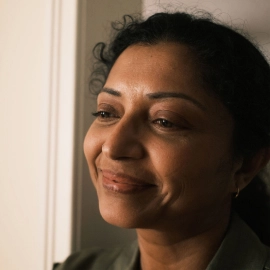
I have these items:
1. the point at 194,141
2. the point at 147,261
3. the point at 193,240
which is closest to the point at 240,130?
the point at 194,141

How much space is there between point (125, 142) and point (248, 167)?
0.32 m

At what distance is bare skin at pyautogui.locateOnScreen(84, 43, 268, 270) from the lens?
2.56ft

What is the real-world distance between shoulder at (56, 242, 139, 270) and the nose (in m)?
0.37

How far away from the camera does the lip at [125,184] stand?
2.58 feet

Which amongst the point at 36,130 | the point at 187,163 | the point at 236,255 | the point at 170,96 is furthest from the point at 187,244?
the point at 36,130

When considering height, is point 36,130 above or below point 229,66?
below

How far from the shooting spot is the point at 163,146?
0.78 m

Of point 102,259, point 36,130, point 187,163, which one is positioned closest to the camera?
point 187,163

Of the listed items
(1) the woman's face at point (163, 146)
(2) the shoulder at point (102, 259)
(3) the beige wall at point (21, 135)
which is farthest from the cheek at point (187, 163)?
(3) the beige wall at point (21, 135)

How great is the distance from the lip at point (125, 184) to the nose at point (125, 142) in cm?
4

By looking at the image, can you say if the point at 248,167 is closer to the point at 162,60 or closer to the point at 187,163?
the point at 187,163

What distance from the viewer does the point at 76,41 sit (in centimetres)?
108

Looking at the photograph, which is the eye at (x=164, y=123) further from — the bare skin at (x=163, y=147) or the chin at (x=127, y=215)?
the chin at (x=127, y=215)

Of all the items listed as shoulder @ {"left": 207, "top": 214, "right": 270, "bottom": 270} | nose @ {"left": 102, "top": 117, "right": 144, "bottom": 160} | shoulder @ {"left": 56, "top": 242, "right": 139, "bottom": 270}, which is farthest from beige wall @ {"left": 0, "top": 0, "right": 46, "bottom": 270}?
shoulder @ {"left": 207, "top": 214, "right": 270, "bottom": 270}
